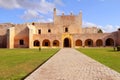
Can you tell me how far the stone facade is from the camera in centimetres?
4769

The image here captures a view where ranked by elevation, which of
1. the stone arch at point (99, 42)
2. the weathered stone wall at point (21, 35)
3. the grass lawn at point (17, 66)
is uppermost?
the weathered stone wall at point (21, 35)

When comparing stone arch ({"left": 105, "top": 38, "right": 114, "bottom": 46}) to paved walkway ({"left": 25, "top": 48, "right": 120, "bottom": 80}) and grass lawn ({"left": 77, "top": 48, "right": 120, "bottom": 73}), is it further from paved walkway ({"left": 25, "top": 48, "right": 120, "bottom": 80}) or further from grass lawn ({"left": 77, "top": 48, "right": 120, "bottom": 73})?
paved walkway ({"left": 25, "top": 48, "right": 120, "bottom": 80})

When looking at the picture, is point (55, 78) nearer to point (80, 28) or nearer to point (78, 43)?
point (78, 43)

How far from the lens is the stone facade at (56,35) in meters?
47.7

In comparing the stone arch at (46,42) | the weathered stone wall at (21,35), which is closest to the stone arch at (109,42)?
the stone arch at (46,42)

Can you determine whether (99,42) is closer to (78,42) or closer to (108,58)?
(78,42)

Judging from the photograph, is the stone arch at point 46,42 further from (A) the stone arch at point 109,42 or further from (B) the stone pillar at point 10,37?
(A) the stone arch at point 109,42

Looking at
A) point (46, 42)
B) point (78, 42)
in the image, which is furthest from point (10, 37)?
point (78, 42)

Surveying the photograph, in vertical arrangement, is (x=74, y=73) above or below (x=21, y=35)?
below

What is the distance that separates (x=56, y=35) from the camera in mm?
48281

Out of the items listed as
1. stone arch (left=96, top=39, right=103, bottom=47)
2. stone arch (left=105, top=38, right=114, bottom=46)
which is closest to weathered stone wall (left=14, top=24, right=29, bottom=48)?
stone arch (left=96, top=39, right=103, bottom=47)

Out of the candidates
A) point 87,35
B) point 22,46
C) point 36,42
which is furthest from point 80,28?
point 22,46

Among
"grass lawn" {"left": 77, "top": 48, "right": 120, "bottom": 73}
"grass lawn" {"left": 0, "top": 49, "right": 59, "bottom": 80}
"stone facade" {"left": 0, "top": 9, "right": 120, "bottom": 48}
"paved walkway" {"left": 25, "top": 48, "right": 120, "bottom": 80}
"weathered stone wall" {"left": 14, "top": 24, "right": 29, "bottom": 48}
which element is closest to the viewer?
"paved walkway" {"left": 25, "top": 48, "right": 120, "bottom": 80}

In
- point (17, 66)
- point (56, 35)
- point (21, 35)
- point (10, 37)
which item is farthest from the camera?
point (21, 35)
